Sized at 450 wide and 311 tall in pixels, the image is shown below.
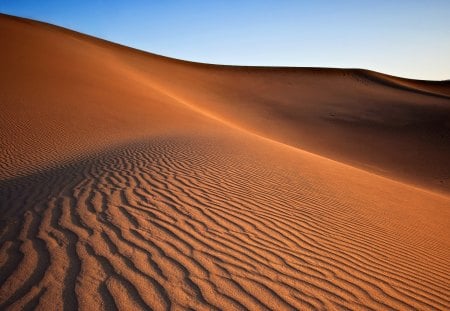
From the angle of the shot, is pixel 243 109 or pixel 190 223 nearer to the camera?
pixel 190 223

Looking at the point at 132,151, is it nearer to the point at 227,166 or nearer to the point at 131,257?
the point at 227,166

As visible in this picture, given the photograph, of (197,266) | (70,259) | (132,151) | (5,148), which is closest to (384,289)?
(197,266)

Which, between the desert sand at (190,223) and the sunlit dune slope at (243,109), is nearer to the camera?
the desert sand at (190,223)

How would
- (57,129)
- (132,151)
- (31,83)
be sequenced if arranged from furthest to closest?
1. (31,83)
2. (57,129)
3. (132,151)

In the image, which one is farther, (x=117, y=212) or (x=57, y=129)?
(x=57, y=129)

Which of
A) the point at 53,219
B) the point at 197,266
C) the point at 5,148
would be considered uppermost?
the point at 197,266

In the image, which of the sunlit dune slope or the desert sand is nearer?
the desert sand

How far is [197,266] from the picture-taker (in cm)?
295

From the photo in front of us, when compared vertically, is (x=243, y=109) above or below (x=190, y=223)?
above

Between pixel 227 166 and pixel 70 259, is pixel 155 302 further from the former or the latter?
pixel 227 166

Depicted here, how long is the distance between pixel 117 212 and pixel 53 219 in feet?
2.44

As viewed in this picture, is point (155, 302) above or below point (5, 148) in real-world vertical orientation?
above

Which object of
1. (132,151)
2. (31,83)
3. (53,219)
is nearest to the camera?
(53,219)

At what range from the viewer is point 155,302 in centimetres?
244
